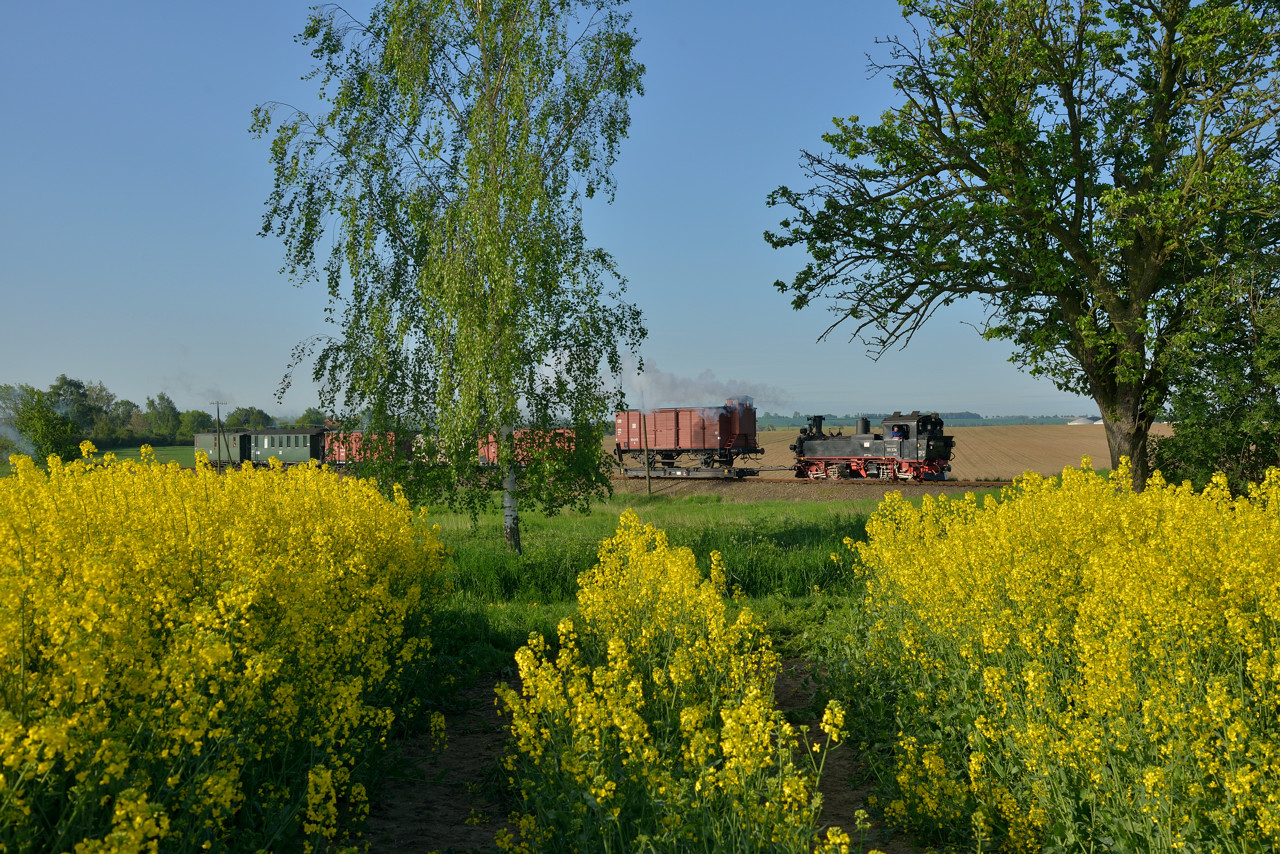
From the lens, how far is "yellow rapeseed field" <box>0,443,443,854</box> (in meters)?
3.38

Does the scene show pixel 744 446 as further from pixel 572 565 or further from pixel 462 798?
pixel 462 798

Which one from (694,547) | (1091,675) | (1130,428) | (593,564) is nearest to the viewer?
(1091,675)

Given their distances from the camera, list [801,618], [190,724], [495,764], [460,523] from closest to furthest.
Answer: [190,724], [495,764], [801,618], [460,523]

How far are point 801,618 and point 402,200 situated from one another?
1055 cm

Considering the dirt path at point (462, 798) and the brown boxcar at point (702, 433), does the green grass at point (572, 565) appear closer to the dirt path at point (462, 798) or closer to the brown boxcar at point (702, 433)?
the dirt path at point (462, 798)

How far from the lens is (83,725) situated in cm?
356

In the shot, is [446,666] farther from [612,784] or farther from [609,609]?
[612,784]

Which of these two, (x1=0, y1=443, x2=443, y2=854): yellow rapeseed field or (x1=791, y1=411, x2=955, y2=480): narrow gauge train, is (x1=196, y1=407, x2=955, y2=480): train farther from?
(x1=0, y1=443, x2=443, y2=854): yellow rapeseed field

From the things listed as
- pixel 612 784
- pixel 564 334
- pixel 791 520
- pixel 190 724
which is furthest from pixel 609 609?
pixel 791 520

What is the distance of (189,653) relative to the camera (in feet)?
13.0

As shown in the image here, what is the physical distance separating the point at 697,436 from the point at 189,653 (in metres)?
32.6

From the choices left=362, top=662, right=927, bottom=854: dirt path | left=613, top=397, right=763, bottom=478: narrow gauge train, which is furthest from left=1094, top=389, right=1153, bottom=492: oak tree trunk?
left=613, top=397, right=763, bottom=478: narrow gauge train

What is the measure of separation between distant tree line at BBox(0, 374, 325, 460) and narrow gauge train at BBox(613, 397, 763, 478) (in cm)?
1447

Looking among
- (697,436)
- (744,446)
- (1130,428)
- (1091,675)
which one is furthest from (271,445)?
(1091,675)
